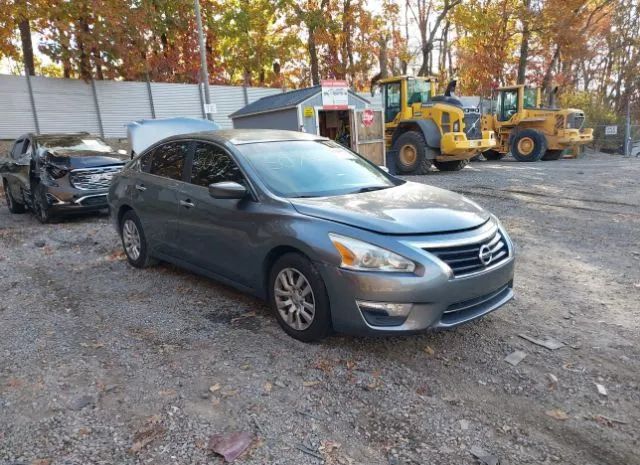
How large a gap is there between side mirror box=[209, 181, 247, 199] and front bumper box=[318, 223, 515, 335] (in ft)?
3.35

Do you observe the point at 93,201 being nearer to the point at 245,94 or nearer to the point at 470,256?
the point at 470,256

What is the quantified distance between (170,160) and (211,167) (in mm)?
820

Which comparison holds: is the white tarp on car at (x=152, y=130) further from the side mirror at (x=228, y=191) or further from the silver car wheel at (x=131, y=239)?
the side mirror at (x=228, y=191)


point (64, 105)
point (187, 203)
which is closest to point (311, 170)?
point (187, 203)

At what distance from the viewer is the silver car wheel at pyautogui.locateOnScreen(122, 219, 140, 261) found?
565 cm

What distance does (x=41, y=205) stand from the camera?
344 inches

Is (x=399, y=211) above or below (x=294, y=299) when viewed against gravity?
above

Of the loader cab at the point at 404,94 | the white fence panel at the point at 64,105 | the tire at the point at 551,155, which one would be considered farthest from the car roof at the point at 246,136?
the tire at the point at 551,155

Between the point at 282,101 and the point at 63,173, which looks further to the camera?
the point at 282,101

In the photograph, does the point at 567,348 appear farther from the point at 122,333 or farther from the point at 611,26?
the point at 611,26

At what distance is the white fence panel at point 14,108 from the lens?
16.6 metres

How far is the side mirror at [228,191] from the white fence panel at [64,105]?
16.5 metres

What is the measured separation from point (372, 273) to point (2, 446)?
2.30 meters

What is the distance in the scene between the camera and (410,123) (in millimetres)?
14875
